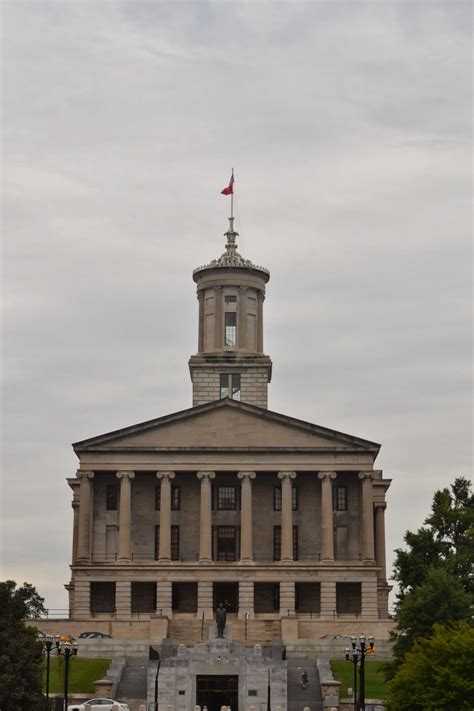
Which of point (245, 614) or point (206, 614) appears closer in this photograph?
point (245, 614)

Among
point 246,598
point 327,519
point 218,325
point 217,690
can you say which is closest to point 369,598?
point 327,519

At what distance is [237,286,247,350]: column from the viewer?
394ft

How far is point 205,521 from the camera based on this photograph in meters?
106

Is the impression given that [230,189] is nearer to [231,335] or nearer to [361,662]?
[231,335]

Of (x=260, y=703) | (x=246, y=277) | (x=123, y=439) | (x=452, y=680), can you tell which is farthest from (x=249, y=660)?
(x=246, y=277)

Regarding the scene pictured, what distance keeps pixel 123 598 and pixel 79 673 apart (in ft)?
66.4

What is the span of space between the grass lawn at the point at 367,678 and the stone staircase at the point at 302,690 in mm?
1164

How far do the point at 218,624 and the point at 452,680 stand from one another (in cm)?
2995

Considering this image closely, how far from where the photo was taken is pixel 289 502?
10700 centimetres

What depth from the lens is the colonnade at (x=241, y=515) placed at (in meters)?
106

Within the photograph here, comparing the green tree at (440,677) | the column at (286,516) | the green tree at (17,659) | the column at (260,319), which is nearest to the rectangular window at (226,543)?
the column at (286,516)

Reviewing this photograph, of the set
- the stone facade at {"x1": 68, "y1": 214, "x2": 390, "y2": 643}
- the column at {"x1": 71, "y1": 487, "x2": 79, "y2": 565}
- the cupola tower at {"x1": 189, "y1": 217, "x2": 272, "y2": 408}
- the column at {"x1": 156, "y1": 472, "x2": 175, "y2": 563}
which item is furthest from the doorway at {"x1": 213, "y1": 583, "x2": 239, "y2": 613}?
the cupola tower at {"x1": 189, "y1": 217, "x2": 272, "y2": 408}

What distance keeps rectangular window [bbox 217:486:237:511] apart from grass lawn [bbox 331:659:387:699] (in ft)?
75.4

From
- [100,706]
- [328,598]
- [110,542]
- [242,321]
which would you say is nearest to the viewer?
[100,706]
